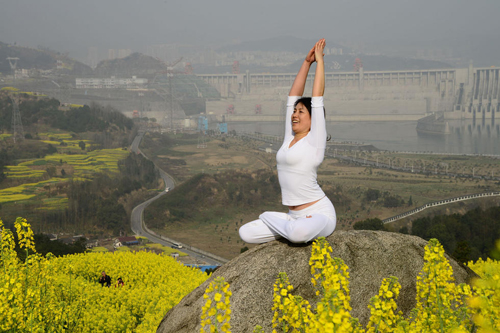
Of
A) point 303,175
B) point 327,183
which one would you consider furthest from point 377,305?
point 327,183

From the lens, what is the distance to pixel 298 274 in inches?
204

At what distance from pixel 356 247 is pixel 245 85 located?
15351cm

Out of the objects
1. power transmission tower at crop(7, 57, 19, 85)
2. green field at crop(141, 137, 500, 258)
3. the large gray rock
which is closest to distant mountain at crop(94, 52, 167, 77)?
power transmission tower at crop(7, 57, 19, 85)

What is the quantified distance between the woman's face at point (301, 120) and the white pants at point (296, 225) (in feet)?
2.58

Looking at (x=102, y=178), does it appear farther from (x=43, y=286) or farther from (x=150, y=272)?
(x=43, y=286)

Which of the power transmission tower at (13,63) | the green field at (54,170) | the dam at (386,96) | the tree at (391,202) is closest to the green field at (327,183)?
the tree at (391,202)

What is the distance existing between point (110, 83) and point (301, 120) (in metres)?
152

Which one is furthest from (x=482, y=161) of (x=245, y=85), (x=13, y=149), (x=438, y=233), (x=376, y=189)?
(x=245, y=85)

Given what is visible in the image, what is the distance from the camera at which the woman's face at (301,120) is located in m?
5.75

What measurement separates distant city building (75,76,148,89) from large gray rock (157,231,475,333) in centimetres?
14418

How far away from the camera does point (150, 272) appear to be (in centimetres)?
1043

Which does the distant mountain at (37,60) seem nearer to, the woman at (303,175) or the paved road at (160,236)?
the paved road at (160,236)

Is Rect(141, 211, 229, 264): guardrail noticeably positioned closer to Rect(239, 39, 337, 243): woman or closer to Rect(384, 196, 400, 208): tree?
Rect(384, 196, 400, 208): tree

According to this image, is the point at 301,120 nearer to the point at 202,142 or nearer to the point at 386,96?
the point at 202,142
